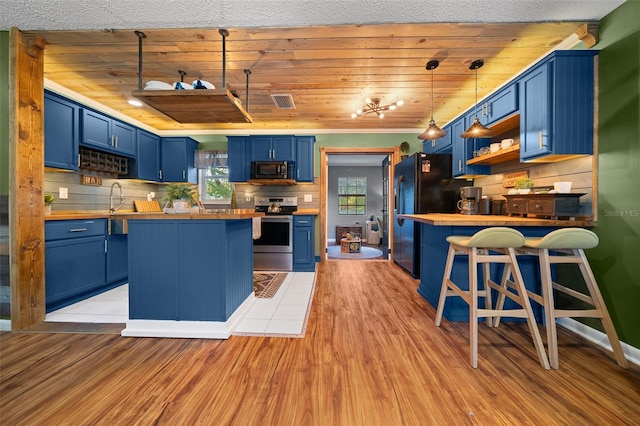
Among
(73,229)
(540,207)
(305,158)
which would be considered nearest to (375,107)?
(305,158)

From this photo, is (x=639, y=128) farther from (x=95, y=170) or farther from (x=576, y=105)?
(x=95, y=170)

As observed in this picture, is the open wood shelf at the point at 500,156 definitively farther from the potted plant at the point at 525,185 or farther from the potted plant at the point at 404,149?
the potted plant at the point at 404,149

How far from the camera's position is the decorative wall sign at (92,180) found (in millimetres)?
3250

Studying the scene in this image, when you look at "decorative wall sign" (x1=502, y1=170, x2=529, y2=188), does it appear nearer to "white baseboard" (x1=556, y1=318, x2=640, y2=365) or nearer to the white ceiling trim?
the white ceiling trim

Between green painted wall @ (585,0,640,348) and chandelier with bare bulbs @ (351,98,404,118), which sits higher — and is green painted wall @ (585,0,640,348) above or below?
below

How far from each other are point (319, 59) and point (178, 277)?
2313 millimetres

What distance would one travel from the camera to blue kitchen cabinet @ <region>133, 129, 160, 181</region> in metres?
3.88

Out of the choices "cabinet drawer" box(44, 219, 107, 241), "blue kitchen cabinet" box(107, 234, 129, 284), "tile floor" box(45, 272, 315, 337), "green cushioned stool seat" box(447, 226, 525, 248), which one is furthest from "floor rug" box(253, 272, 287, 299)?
"green cushioned stool seat" box(447, 226, 525, 248)

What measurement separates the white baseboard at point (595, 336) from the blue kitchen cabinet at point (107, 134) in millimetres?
5102

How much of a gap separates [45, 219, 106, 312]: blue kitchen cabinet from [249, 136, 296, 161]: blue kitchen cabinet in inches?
91.6

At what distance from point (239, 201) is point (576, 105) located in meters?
4.42

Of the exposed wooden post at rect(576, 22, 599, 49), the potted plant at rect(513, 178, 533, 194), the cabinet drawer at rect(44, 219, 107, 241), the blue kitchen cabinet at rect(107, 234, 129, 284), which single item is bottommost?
the blue kitchen cabinet at rect(107, 234, 129, 284)

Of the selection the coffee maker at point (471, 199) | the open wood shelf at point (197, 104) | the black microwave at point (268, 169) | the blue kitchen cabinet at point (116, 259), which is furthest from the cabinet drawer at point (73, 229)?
the coffee maker at point (471, 199)

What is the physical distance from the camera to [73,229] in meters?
2.60
